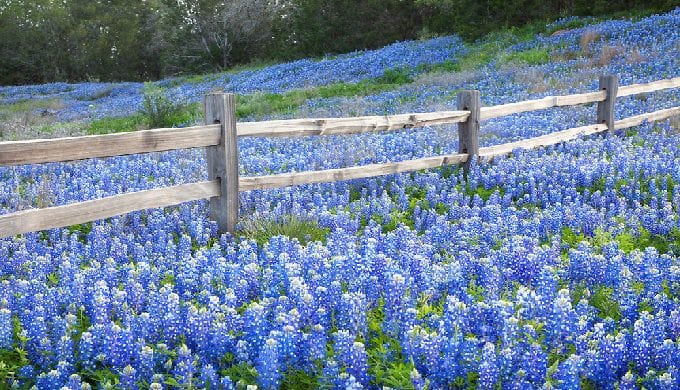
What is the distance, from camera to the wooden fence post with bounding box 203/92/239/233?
19.3 feet

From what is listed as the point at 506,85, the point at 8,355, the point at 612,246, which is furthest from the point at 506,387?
the point at 506,85

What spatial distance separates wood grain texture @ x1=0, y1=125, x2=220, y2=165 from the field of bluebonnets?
71 cm

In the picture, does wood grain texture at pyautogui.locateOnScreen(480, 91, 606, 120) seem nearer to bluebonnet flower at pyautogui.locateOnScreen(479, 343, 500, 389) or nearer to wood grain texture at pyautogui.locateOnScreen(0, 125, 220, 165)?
wood grain texture at pyautogui.locateOnScreen(0, 125, 220, 165)

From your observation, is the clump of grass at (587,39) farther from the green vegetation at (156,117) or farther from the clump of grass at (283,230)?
the clump of grass at (283,230)

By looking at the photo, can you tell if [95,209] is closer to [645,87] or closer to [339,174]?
[339,174]

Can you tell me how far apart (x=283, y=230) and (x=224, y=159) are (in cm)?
78

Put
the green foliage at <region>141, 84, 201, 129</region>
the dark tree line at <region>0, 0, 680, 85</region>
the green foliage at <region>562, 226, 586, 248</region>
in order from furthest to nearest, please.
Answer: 1. the dark tree line at <region>0, 0, 680, 85</region>
2. the green foliage at <region>141, 84, 201, 129</region>
3. the green foliage at <region>562, 226, 586, 248</region>

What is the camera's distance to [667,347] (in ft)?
11.1

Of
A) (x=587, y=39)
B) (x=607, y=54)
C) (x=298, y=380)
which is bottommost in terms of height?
(x=298, y=380)

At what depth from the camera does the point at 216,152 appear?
592cm

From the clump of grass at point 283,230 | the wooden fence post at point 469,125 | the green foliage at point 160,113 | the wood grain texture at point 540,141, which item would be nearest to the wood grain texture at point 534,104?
the wooden fence post at point 469,125

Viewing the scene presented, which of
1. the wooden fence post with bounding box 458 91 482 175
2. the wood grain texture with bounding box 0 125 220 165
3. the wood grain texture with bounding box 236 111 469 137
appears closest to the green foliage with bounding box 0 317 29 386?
the wood grain texture with bounding box 0 125 220 165

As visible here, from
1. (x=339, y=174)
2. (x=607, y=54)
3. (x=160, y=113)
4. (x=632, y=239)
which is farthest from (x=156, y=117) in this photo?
(x=632, y=239)

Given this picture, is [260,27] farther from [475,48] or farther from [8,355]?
[8,355]
